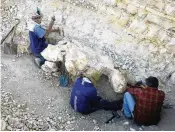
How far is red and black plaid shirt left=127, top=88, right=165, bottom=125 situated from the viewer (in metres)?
6.21

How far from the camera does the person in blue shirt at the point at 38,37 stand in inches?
292

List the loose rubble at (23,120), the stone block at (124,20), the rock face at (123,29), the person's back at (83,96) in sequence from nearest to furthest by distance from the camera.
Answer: the loose rubble at (23,120), the person's back at (83,96), the rock face at (123,29), the stone block at (124,20)

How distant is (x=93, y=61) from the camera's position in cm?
743

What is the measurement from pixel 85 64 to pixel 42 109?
1.20 m

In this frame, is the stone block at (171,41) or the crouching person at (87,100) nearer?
the crouching person at (87,100)

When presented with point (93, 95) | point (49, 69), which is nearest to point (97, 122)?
point (93, 95)

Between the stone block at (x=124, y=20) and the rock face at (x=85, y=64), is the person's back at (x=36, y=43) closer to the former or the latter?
the rock face at (x=85, y=64)

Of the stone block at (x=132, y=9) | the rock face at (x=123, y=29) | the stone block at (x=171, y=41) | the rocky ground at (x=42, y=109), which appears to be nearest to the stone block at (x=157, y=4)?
the rock face at (x=123, y=29)

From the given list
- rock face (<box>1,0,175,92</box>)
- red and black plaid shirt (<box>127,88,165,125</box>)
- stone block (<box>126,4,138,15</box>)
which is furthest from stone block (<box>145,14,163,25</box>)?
red and black plaid shirt (<box>127,88,165,125</box>)

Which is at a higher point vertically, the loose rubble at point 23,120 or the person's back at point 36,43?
the person's back at point 36,43

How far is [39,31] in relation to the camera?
740cm

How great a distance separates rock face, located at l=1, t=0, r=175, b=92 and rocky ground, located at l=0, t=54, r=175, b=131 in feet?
2.29

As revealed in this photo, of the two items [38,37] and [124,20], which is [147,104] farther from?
[38,37]

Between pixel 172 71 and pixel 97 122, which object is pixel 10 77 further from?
pixel 172 71
